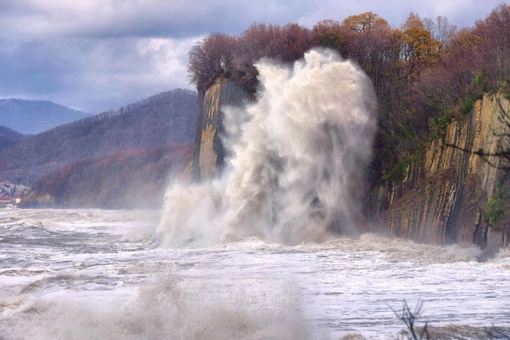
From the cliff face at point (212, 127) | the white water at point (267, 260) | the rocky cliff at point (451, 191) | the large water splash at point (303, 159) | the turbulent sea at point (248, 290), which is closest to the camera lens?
the turbulent sea at point (248, 290)

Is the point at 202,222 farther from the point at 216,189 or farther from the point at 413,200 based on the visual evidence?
the point at 413,200

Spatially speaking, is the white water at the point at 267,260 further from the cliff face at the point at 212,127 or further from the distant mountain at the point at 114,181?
Answer: the distant mountain at the point at 114,181

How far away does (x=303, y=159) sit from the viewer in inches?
1137

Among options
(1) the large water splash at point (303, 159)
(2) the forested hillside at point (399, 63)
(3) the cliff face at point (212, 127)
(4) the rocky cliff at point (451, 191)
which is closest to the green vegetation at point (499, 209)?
(4) the rocky cliff at point (451, 191)

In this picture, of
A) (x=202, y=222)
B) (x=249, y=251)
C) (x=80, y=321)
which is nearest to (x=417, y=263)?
(x=249, y=251)

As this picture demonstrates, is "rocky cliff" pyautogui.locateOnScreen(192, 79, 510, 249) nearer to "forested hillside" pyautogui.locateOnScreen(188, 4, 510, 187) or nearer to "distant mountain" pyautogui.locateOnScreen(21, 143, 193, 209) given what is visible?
"forested hillside" pyautogui.locateOnScreen(188, 4, 510, 187)

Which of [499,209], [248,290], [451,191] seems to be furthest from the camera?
[451,191]

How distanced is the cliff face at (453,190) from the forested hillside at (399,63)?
1.97 feet

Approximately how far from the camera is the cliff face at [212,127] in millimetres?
37250

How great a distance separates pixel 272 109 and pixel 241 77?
7443 millimetres

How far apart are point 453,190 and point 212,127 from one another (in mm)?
17679

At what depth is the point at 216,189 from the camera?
1293 inches

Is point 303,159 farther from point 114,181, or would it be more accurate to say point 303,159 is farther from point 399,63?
point 114,181

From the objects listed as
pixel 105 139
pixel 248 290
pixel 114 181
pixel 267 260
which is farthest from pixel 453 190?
pixel 105 139
